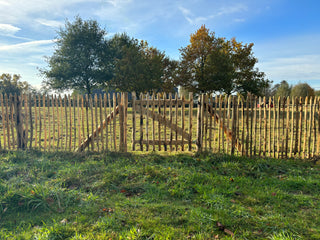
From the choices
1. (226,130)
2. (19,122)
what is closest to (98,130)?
(19,122)

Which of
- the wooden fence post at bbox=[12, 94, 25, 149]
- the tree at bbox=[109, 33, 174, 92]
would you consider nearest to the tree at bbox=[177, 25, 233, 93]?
the tree at bbox=[109, 33, 174, 92]

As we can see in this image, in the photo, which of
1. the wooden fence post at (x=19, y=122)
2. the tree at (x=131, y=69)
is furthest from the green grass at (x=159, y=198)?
the tree at (x=131, y=69)

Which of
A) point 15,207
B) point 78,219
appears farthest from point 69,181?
point 78,219

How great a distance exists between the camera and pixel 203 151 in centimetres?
705

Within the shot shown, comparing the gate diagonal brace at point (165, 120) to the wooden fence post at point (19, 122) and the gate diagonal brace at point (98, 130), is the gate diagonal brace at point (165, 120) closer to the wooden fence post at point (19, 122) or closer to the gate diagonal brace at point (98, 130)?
the gate diagonal brace at point (98, 130)

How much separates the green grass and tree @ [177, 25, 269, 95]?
2290 centimetres

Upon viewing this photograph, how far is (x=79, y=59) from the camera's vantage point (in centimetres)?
2736

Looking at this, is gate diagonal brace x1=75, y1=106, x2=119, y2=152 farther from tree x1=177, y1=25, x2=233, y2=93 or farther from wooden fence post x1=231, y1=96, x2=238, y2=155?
tree x1=177, y1=25, x2=233, y2=93

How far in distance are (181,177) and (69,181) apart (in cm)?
274

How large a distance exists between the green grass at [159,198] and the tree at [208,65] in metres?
22.9

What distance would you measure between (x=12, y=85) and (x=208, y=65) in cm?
3533

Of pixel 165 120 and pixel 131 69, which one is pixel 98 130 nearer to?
pixel 165 120

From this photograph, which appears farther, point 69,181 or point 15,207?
point 69,181

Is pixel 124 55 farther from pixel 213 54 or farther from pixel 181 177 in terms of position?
pixel 181 177
